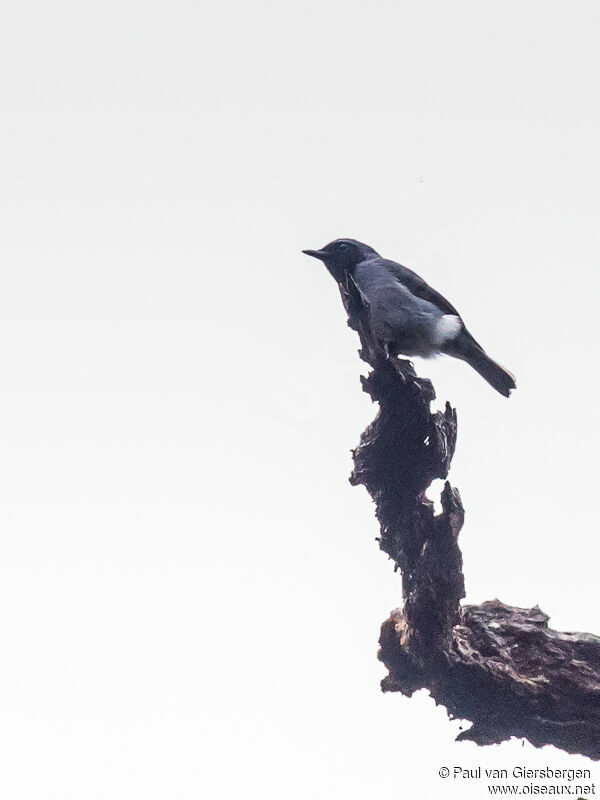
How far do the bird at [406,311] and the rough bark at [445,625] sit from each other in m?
1.51

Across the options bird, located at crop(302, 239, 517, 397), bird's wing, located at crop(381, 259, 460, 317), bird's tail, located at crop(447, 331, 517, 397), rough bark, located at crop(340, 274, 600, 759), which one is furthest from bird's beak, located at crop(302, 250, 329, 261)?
rough bark, located at crop(340, 274, 600, 759)

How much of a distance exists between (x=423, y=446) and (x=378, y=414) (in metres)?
0.46

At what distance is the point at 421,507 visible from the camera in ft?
21.1

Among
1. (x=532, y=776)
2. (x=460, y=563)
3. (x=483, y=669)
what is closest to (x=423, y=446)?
(x=460, y=563)

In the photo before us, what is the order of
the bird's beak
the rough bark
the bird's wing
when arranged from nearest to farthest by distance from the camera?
the rough bark, the bird's wing, the bird's beak

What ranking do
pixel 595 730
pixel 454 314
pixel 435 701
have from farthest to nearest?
pixel 454 314
pixel 435 701
pixel 595 730

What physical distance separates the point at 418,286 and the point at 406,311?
0.68 metres

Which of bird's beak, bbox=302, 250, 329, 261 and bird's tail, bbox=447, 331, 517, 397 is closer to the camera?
bird's tail, bbox=447, 331, 517, 397

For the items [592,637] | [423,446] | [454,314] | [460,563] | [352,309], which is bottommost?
[592,637]

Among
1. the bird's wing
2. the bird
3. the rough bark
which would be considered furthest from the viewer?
the bird's wing

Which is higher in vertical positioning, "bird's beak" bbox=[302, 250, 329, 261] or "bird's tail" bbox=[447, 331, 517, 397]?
"bird's beak" bbox=[302, 250, 329, 261]

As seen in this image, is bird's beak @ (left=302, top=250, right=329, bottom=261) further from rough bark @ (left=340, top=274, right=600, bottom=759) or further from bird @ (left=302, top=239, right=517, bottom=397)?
rough bark @ (left=340, top=274, right=600, bottom=759)

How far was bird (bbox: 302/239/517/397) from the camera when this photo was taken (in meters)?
8.18

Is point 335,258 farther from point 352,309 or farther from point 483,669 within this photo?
point 483,669
